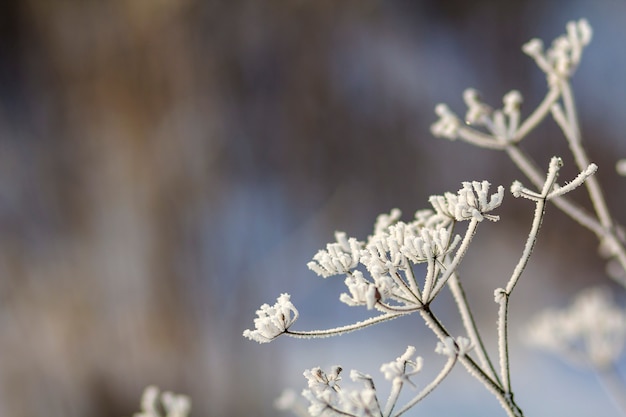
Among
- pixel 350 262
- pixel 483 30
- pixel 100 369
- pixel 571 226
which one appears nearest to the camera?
pixel 350 262

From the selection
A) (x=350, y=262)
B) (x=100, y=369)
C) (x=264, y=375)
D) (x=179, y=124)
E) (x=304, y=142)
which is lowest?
(x=350, y=262)

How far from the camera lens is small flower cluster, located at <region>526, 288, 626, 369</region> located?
498 millimetres

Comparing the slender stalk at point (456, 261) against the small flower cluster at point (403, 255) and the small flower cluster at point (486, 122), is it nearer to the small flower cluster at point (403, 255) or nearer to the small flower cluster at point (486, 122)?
the small flower cluster at point (403, 255)

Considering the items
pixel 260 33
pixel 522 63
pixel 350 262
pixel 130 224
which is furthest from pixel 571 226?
pixel 350 262

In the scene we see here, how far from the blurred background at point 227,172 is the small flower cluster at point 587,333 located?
145cm

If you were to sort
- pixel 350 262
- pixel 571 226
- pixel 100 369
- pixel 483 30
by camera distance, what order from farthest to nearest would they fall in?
1. pixel 483 30
2. pixel 571 226
3. pixel 100 369
4. pixel 350 262

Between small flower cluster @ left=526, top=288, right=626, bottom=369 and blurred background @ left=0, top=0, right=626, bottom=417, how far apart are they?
145 cm

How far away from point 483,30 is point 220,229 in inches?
59.6

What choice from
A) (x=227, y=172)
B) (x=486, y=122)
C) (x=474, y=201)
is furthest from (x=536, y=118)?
(x=227, y=172)

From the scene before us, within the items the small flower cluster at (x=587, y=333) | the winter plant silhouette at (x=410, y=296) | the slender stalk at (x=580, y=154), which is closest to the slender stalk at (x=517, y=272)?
the winter plant silhouette at (x=410, y=296)

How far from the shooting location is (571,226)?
2.31 m

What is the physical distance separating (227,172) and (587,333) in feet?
6.45

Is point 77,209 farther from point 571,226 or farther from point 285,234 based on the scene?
point 571,226

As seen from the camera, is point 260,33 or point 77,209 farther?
point 260,33
